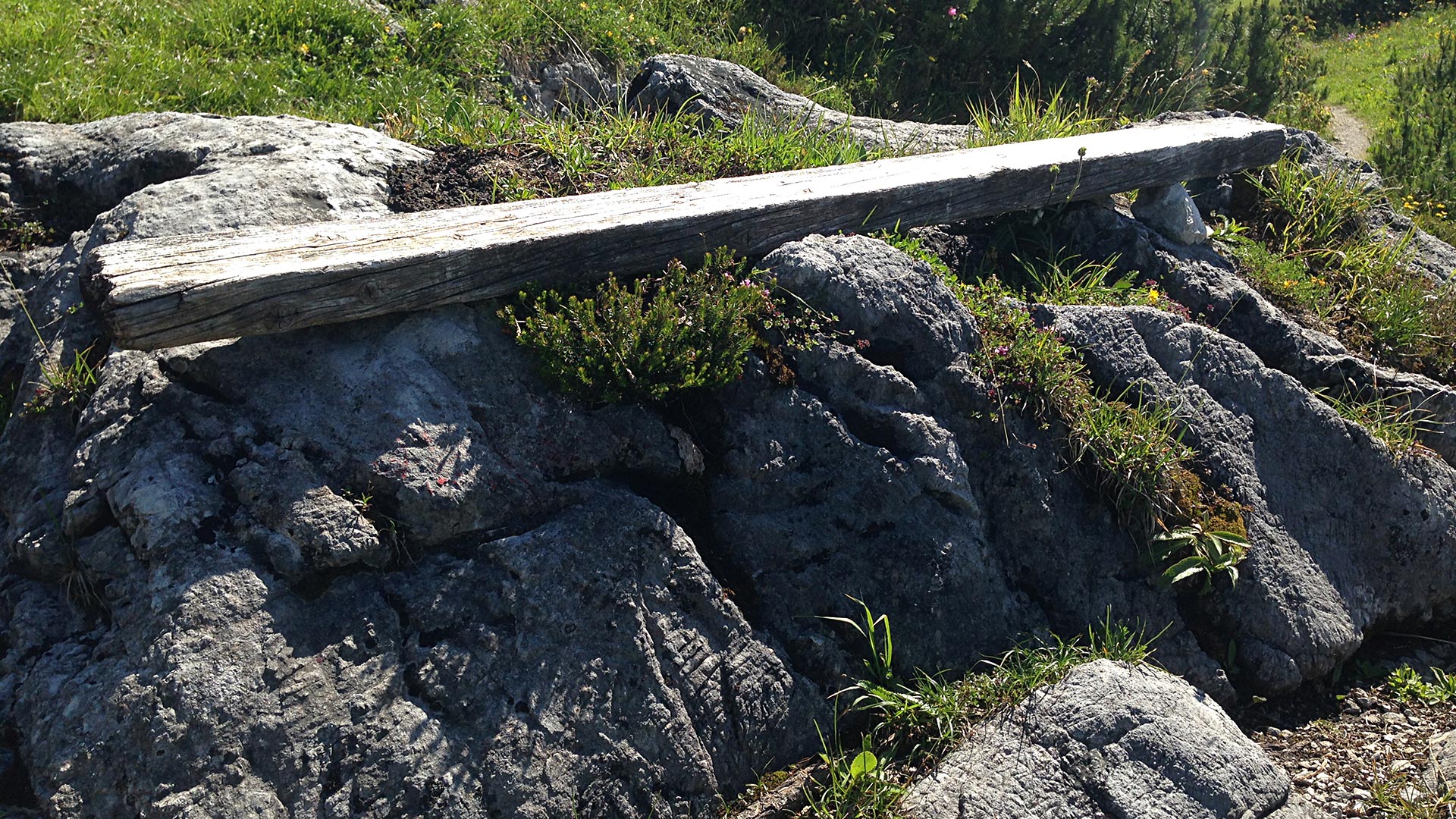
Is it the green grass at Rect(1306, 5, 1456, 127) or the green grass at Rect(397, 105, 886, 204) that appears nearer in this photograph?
the green grass at Rect(397, 105, 886, 204)

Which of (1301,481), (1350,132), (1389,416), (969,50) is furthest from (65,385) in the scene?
(1350,132)

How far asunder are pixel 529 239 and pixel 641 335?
2.05 feet

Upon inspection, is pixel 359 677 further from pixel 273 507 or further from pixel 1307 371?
pixel 1307 371

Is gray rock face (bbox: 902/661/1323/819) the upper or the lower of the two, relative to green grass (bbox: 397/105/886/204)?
lower

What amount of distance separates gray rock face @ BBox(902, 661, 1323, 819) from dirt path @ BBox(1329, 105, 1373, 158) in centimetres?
1018

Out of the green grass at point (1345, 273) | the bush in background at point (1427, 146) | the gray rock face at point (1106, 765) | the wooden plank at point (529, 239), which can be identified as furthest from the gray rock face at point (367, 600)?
the bush in background at point (1427, 146)

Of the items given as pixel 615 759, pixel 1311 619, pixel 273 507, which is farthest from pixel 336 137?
pixel 1311 619

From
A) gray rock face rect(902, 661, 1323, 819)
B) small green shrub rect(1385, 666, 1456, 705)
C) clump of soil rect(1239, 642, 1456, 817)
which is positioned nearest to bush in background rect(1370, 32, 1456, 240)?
small green shrub rect(1385, 666, 1456, 705)

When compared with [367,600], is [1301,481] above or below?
above

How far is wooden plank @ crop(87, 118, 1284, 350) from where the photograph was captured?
12.5 feet

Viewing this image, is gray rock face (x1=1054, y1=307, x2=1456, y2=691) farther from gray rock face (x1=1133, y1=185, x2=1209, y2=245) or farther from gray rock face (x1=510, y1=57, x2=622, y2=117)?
gray rock face (x1=510, y1=57, x2=622, y2=117)

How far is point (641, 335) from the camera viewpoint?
14.3 feet

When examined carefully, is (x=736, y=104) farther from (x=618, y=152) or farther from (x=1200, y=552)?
(x=1200, y=552)

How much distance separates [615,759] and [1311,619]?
11.0 ft
